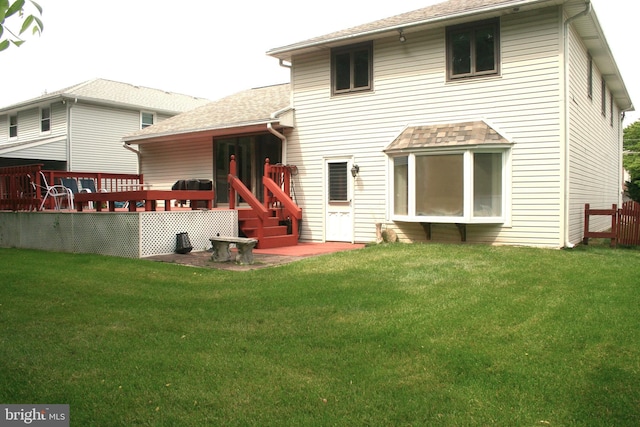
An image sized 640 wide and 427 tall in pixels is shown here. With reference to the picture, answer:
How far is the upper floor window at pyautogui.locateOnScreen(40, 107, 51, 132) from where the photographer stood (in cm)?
2266

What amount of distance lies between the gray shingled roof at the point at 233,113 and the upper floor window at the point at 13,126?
11593 millimetres

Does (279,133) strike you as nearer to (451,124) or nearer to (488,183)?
(451,124)

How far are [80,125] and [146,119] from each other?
3353 mm

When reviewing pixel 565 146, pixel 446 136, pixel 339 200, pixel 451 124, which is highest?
pixel 451 124

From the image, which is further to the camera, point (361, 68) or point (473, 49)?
point (361, 68)

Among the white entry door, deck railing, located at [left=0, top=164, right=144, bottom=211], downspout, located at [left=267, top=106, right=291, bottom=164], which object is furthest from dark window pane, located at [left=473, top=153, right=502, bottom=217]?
deck railing, located at [left=0, top=164, right=144, bottom=211]

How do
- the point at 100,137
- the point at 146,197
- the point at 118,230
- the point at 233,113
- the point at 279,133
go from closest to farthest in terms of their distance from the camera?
the point at 146,197
the point at 118,230
the point at 279,133
the point at 233,113
the point at 100,137

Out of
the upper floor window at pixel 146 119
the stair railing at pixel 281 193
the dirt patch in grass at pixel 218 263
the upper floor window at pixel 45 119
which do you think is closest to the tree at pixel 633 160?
the stair railing at pixel 281 193

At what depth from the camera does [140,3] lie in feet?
16.3

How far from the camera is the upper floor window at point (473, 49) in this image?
34.6 feet

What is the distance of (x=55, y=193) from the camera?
484 inches

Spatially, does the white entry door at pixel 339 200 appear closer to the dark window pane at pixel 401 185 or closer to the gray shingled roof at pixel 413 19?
the dark window pane at pixel 401 185

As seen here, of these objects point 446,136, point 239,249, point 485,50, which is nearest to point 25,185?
point 239,249

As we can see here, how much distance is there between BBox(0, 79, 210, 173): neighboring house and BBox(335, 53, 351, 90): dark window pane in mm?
12893
